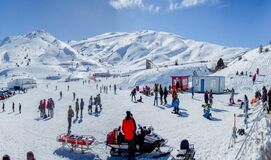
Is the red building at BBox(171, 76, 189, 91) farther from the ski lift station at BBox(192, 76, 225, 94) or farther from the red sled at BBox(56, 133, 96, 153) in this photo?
the red sled at BBox(56, 133, 96, 153)

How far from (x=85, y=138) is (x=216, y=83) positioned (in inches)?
1286

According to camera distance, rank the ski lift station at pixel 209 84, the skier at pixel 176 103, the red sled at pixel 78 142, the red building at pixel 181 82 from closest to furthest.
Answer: the red sled at pixel 78 142 → the skier at pixel 176 103 → the ski lift station at pixel 209 84 → the red building at pixel 181 82

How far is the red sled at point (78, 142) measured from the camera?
22548mm

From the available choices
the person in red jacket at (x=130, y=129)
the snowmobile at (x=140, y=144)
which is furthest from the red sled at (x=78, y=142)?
the person in red jacket at (x=130, y=129)

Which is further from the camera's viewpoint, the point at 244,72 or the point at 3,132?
the point at 244,72

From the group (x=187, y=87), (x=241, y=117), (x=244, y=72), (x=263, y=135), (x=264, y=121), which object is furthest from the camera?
(x=244, y=72)

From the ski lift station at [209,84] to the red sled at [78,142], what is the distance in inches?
1255

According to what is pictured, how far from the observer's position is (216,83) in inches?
2093

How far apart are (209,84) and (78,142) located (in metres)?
33.1

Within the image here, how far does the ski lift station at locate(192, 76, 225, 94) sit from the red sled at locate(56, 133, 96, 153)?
31.9 meters

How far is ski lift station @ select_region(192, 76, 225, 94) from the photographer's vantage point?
5300cm

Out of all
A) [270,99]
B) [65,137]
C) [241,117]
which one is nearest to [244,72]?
[241,117]

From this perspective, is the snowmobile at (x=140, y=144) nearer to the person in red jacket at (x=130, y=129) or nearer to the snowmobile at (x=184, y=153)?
the person in red jacket at (x=130, y=129)

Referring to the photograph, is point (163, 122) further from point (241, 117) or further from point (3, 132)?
point (3, 132)
